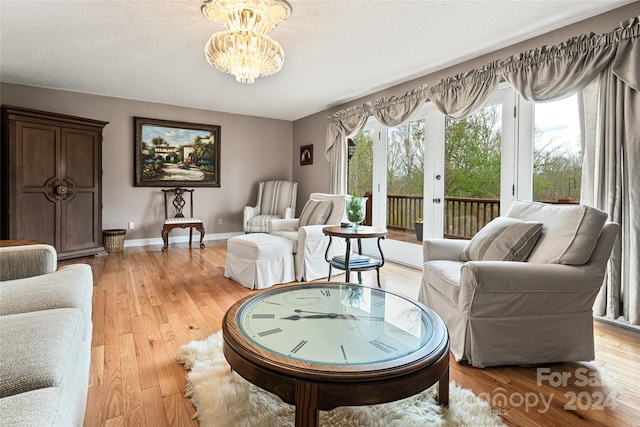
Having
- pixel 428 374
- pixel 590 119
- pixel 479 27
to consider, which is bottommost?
pixel 428 374

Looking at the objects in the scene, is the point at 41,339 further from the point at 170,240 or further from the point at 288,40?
the point at 170,240

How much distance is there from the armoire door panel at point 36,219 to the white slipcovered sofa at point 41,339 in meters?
2.98

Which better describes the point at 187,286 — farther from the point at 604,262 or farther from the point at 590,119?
the point at 590,119

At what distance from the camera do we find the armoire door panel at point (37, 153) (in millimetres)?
4164

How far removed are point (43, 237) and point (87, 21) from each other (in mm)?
2899

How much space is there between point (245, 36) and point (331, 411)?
2.44m

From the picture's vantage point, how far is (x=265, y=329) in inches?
54.4

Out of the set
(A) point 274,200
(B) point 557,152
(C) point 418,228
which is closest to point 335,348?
(B) point 557,152

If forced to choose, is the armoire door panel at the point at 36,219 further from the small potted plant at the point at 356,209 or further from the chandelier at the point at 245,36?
the small potted plant at the point at 356,209

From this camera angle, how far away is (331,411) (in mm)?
1511

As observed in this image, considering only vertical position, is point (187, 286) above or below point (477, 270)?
below

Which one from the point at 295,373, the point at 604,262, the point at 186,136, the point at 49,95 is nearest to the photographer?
the point at 295,373

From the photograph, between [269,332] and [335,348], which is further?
[269,332]

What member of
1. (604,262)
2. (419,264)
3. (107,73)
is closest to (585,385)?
(604,262)
